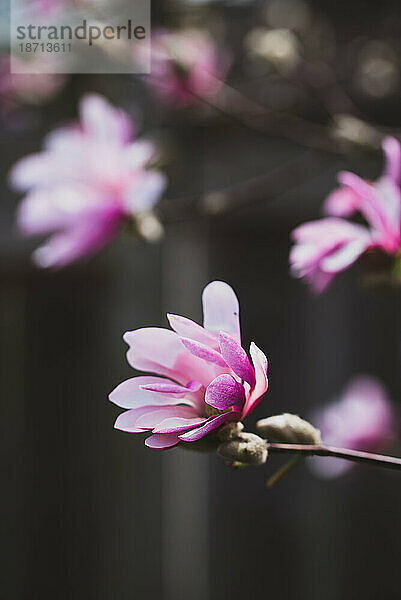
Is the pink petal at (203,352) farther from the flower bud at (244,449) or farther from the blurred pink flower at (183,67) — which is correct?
the blurred pink flower at (183,67)

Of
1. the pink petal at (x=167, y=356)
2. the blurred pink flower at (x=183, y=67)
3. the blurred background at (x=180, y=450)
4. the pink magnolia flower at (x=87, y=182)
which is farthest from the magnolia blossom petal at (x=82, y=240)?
the blurred background at (x=180, y=450)

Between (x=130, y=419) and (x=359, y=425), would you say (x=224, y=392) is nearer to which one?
(x=130, y=419)

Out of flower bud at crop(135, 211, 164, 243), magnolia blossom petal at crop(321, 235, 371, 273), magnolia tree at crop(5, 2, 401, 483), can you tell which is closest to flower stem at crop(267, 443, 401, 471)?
magnolia tree at crop(5, 2, 401, 483)

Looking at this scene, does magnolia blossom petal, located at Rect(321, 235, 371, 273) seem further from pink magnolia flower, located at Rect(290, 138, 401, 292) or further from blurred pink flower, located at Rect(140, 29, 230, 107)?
blurred pink flower, located at Rect(140, 29, 230, 107)

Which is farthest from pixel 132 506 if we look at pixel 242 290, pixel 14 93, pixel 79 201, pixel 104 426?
pixel 79 201

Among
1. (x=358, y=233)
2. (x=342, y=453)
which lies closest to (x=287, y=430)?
(x=342, y=453)

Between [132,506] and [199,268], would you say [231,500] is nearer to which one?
[132,506]
